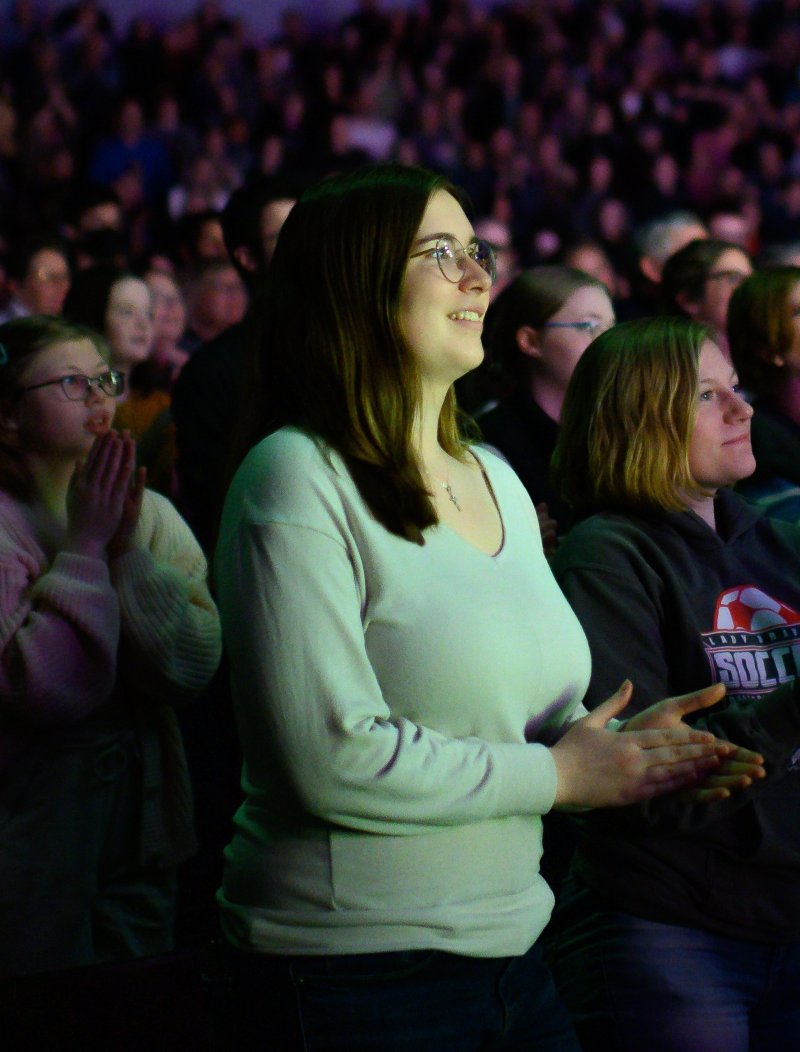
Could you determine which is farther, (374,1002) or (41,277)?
(41,277)

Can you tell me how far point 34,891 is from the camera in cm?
216

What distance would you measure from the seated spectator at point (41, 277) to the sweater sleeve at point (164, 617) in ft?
8.05

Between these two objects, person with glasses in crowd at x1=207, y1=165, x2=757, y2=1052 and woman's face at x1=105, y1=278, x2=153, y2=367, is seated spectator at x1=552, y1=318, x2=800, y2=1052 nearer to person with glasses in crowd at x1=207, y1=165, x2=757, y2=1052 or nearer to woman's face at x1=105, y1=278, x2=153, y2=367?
person with glasses in crowd at x1=207, y1=165, x2=757, y2=1052

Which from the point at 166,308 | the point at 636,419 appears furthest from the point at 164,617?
the point at 166,308

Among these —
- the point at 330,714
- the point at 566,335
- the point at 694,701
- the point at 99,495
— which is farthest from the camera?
the point at 566,335

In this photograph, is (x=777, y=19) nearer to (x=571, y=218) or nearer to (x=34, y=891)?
(x=571, y=218)

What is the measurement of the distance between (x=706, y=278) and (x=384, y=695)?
2894 mm

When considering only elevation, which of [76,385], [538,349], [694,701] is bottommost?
[538,349]

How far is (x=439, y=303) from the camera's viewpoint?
5.15 feet

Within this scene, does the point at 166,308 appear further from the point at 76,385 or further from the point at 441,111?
the point at 441,111

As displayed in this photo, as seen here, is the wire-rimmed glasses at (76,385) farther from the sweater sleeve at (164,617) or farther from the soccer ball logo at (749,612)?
the soccer ball logo at (749,612)

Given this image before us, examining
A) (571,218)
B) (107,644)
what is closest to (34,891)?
(107,644)

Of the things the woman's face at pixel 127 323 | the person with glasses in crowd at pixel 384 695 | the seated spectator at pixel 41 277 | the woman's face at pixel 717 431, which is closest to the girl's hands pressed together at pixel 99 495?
the person with glasses in crowd at pixel 384 695

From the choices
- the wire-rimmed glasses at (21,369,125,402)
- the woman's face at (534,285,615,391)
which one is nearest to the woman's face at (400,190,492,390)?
the wire-rimmed glasses at (21,369,125,402)
